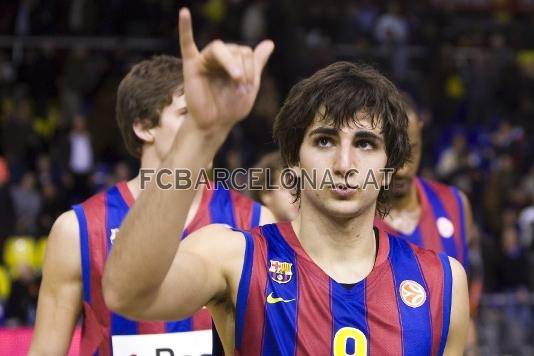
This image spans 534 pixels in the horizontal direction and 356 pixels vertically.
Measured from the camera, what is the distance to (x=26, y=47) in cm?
1505

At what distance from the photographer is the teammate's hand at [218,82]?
100 inches

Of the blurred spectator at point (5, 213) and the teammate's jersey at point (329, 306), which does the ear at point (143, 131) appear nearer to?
the teammate's jersey at point (329, 306)

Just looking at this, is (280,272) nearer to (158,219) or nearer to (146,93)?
(158,219)

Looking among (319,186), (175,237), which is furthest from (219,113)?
(319,186)

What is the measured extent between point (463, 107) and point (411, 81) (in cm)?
143

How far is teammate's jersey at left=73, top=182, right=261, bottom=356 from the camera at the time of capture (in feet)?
14.5

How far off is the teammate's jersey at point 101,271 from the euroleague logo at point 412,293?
1227 mm

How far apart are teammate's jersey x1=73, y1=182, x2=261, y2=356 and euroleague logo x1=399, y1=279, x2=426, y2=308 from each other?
1.23m

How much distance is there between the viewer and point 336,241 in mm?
3541

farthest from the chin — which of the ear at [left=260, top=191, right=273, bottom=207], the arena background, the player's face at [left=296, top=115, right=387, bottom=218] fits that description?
the arena background

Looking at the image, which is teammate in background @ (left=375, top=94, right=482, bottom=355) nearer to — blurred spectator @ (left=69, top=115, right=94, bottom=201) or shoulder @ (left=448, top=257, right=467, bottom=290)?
shoulder @ (left=448, top=257, right=467, bottom=290)

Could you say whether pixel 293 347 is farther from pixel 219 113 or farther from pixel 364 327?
pixel 219 113

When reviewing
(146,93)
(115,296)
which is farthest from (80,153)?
(115,296)

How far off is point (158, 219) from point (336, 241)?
3.41 ft
